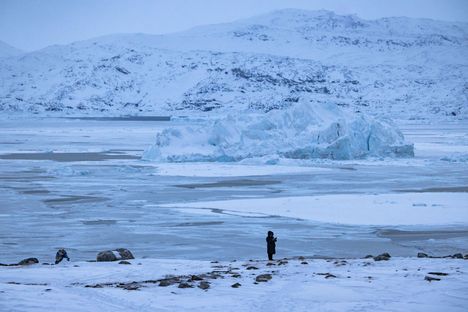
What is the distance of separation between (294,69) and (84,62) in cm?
3831

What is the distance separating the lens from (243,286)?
8328mm

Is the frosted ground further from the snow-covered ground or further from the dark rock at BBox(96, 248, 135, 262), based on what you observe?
the dark rock at BBox(96, 248, 135, 262)

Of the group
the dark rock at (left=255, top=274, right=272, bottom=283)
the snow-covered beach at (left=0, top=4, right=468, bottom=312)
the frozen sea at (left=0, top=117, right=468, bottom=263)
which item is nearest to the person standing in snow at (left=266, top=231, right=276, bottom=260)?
the snow-covered beach at (left=0, top=4, right=468, bottom=312)

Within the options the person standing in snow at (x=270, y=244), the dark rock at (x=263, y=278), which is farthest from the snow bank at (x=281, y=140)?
the dark rock at (x=263, y=278)

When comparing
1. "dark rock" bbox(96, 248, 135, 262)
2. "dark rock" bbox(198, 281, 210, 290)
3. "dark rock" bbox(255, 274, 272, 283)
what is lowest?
"dark rock" bbox(96, 248, 135, 262)

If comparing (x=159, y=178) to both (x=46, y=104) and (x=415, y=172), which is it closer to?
(x=415, y=172)

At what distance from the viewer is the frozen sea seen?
12570 mm

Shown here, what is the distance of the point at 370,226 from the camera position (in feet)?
48.1

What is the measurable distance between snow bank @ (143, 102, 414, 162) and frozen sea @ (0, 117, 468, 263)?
1.43 metres

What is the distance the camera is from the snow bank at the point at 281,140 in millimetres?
30641

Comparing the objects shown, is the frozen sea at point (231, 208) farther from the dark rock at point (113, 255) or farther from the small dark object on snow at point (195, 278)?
the small dark object on snow at point (195, 278)

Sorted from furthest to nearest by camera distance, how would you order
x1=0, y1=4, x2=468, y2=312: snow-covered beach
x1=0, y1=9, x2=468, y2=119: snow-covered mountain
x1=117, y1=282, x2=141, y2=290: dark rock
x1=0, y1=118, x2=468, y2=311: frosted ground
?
1. x1=0, y1=9, x2=468, y2=119: snow-covered mountain
2. x1=117, y1=282, x2=141, y2=290: dark rock
3. x1=0, y1=4, x2=468, y2=312: snow-covered beach
4. x1=0, y1=118, x2=468, y2=311: frosted ground

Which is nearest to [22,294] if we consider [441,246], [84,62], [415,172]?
[441,246]

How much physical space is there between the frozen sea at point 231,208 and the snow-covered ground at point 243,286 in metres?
1.88
